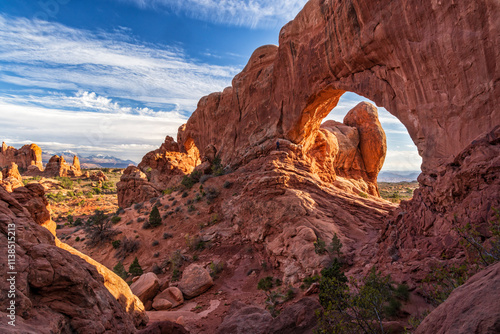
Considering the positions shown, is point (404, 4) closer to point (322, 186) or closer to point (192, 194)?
point (322, 186)

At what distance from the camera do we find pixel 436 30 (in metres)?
9.44

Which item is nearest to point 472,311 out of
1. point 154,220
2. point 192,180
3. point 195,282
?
point 195,282

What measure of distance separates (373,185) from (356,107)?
9.96m

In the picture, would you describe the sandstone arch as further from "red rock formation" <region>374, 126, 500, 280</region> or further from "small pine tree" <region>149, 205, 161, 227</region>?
"small pine tree" <region>149, 205, 161, 227</region>

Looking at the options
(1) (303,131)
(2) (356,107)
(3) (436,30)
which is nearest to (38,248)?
(3) (436,30)

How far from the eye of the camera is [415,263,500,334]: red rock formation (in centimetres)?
263

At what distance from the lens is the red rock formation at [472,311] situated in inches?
104

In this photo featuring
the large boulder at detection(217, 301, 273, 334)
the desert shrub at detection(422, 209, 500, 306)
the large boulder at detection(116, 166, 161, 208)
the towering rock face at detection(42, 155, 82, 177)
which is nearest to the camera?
the desert shrub at detection(422, 209, 500, 306)

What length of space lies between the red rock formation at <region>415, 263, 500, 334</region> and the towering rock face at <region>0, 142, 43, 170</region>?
89.5 m

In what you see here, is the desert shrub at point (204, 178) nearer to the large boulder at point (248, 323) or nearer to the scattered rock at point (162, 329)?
the large boulder at point (248, 323)

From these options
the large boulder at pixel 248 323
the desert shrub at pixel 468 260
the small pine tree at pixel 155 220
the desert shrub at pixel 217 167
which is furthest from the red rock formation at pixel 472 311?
the desert shrub at pixel 217 167

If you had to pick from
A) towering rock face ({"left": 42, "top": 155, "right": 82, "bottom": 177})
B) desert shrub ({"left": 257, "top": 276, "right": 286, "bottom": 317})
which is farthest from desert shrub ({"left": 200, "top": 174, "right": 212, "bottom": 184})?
towering rock face ({"left": 42, "top": 155, "right": 82, "bottom": 177})

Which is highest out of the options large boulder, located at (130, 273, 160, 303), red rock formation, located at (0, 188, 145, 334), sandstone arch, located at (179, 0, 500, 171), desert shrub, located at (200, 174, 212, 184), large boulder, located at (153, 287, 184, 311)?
sandstone arch, located at (179, 0, 500, 171)

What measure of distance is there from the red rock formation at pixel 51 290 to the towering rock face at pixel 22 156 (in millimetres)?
82524
